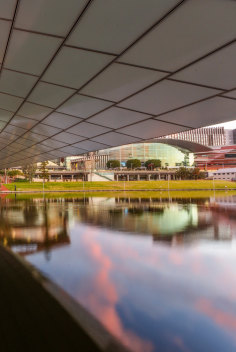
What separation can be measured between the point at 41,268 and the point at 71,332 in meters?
1.98

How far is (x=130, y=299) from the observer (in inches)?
114

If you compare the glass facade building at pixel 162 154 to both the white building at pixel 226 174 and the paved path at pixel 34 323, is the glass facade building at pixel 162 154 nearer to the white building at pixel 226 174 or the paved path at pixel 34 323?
the white building at pixel 226 174

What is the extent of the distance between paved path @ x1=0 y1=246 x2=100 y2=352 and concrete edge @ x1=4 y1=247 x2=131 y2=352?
0.05m

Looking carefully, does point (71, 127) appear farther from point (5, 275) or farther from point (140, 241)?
point (5, 275)

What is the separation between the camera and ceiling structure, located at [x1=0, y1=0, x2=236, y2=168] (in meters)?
3.72

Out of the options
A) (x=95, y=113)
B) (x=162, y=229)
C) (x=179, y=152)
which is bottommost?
(x=162, y=229)

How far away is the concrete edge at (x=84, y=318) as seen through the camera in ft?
6.75

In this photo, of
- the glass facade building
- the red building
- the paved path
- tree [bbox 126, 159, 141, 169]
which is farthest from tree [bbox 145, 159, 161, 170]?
the paved path

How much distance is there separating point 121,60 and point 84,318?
14.2ft

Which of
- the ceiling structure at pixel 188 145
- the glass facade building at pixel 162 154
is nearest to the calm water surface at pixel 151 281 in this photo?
the ceiling structure at pixel 188 145

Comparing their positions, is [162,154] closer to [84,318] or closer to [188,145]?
[188,145]

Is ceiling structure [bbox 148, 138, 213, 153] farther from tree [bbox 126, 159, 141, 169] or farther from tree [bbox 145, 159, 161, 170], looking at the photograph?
tree [bbox 126, 159, 141, 169]

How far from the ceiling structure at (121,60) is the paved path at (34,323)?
3.84 metres

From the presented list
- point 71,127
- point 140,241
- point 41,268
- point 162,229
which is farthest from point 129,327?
point 71,127
